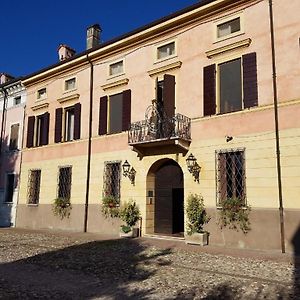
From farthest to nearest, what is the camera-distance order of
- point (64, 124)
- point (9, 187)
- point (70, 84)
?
point (9, 187) < point (70, 84) < point (64, 124)

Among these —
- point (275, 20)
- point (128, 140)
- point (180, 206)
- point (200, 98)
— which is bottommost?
point (180, 206)

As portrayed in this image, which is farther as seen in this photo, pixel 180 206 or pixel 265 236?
pixel 180 206

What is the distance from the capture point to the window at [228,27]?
12953 millimetres

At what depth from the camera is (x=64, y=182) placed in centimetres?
1811

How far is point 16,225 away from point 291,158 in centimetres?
1506

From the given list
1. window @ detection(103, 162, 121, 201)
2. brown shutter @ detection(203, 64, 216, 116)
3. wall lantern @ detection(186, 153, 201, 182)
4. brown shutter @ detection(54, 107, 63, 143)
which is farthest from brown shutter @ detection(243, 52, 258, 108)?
brown shutter @ detection(54, 107, 63, 143)

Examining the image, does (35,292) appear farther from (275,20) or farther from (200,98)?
(275,20)

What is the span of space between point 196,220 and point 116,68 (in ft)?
26.6

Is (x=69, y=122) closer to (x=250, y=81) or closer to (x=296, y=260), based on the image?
(x=250, y=81)

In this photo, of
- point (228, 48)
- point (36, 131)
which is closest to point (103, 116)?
point (36, 131)

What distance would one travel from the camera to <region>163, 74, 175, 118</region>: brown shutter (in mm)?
13977

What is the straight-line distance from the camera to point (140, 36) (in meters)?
15.7

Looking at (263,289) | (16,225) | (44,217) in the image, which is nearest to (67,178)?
(44,217)

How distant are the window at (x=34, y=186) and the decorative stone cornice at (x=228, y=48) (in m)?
11.2
